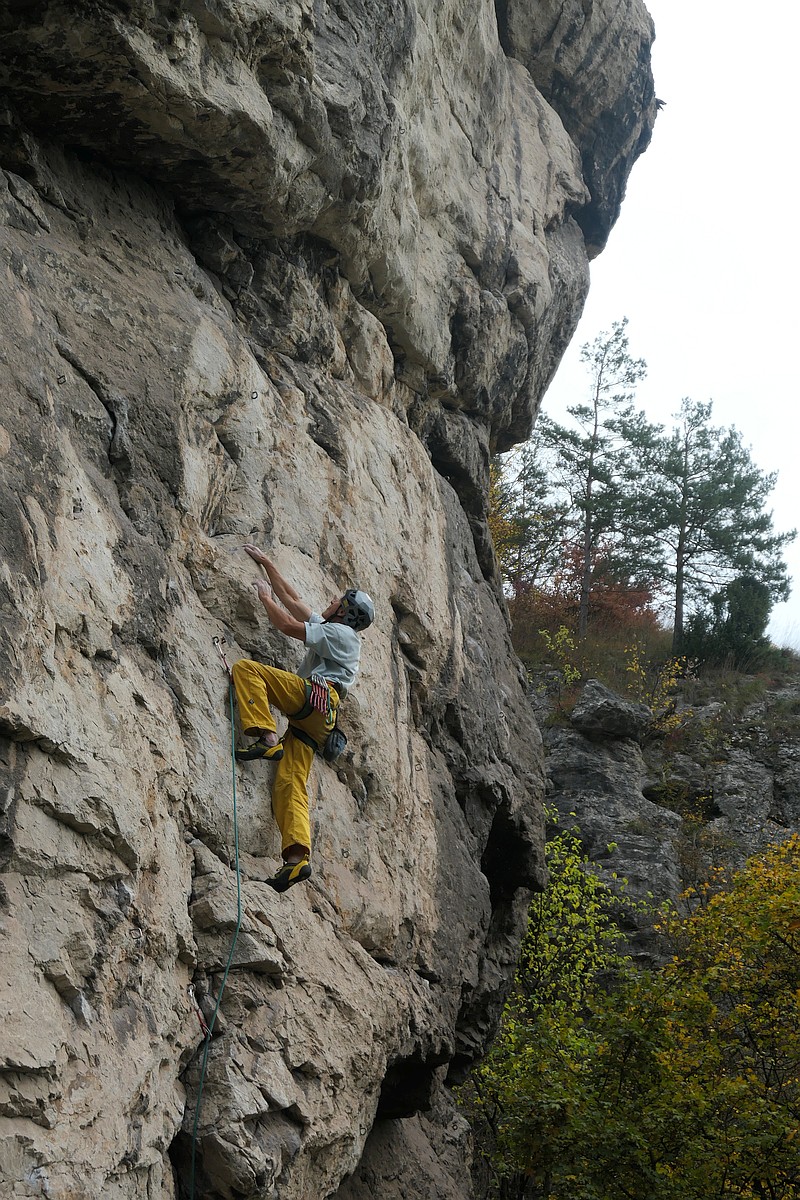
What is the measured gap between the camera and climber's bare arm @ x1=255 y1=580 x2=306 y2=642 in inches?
293

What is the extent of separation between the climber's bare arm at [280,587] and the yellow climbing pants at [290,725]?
0.49 meters

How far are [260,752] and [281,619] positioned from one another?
3.06 ft

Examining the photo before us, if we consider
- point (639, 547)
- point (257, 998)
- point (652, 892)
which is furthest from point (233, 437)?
point (639, 547)

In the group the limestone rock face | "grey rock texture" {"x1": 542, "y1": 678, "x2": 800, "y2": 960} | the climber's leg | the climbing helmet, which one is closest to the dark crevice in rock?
the climber's leg

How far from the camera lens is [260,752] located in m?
7.09

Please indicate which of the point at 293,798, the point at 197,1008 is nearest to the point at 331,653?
the point at 293,798

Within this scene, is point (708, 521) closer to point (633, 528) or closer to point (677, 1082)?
point (633, 528)

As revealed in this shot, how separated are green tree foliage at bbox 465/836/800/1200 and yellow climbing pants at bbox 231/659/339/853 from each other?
566 cm

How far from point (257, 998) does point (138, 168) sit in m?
5.70

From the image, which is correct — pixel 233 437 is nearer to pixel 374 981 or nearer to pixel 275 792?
pixel 275 792

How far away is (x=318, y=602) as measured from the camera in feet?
27.8

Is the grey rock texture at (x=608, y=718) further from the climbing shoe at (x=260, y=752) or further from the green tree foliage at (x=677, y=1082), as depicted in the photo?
the climbing shoe at (x=260, y=752)

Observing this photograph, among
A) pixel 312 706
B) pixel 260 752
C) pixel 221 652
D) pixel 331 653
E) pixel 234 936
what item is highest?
pixel 331 653

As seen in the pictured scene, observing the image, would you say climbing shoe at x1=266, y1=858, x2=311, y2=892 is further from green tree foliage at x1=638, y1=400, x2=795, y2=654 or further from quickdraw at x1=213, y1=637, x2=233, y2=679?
green tree foliage at x1=638, y1=400, x2=795, y2=654
